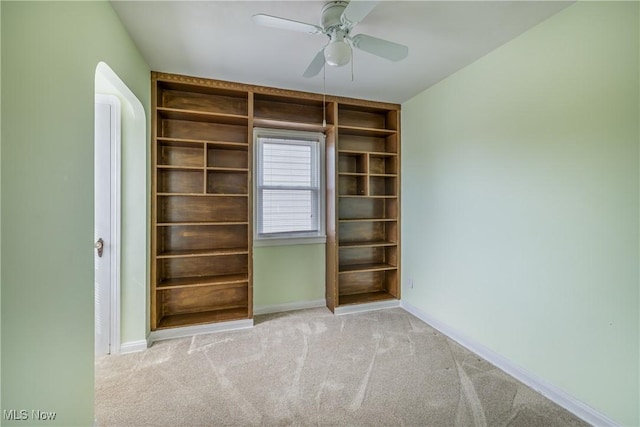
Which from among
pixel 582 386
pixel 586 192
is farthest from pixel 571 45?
pixel 582 386

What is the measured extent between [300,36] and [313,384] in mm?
2626

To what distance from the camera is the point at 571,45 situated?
5.93 ft

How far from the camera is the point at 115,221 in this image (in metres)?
2.43

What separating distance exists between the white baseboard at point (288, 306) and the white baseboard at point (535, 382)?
1439mm

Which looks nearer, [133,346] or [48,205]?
[48,205]

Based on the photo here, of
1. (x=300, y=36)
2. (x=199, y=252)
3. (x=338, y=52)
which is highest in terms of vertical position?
(x=300, y=36)

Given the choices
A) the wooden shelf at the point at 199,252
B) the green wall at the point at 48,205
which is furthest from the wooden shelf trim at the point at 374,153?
the green wall at the point at 48,205

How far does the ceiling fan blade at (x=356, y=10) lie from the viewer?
1.42m

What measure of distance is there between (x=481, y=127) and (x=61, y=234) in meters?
3.01

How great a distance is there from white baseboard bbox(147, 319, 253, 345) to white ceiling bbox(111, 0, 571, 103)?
100 inches

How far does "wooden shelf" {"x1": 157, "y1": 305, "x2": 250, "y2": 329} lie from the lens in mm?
2855

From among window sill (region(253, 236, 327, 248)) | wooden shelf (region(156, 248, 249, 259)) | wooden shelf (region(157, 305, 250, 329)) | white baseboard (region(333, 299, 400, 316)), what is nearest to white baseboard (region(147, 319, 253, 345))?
wooden shelf (region(157, 305, 250, 329))

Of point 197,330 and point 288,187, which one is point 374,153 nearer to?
point 288,187

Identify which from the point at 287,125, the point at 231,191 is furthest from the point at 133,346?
the point at 287,125
